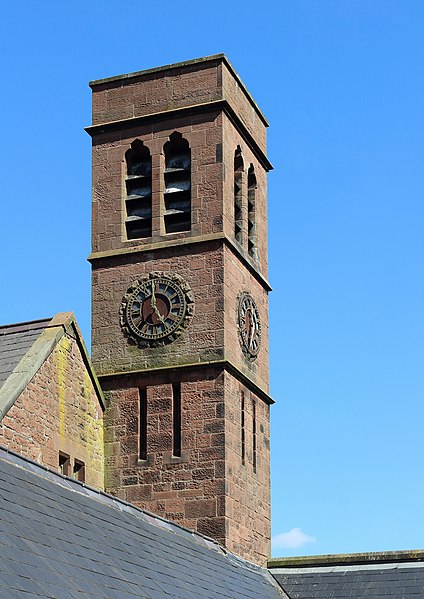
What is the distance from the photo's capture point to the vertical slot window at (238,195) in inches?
1008

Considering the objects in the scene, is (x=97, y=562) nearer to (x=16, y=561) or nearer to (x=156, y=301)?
(x=16, y=561)

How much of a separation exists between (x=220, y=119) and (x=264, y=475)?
22.8 feet

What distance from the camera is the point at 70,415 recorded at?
2242cm

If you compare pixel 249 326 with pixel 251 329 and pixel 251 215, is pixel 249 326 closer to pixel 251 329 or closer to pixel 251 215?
pixel 251 329

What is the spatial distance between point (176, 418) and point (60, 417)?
2626mm

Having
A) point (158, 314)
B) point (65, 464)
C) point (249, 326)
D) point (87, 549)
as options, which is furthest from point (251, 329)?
point (87, 549)

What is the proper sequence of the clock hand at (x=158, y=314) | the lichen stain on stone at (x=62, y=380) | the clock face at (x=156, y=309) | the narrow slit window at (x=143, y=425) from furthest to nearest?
the clock hand at (x=158, y=314)
the clock face at (x=156, y=309)
the narrow slit window at (x=143, y=425)
the lichen stain on stone at (x=62, y=380)

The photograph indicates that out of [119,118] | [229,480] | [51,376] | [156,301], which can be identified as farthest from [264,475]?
[119,118]

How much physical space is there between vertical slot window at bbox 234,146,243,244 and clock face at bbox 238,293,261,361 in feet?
4.06

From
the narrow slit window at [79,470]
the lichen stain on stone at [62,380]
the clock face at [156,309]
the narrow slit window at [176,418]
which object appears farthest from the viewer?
the clock face at [156,309]

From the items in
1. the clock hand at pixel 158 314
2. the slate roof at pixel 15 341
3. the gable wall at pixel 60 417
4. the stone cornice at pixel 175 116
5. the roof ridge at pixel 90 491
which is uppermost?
the stone cornice at pixel 175 116

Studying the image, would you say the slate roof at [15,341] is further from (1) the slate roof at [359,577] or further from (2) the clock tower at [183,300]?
(1) the slate roof at [359,577]

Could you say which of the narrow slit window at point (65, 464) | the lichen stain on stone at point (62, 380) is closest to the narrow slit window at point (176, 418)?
the narrow slit window at point (65, 464)

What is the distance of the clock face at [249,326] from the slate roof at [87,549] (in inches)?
185
